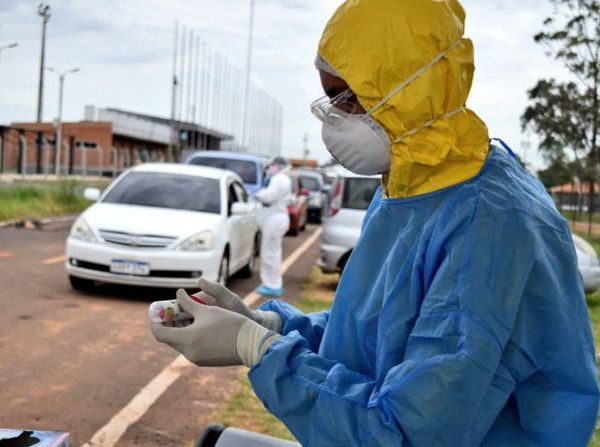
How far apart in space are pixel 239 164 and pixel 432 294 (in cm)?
1617

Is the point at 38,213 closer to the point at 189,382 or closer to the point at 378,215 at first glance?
the point at 189,382

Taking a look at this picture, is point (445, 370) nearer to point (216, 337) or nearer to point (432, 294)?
point (432, 294)

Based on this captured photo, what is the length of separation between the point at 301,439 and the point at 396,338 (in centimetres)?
29

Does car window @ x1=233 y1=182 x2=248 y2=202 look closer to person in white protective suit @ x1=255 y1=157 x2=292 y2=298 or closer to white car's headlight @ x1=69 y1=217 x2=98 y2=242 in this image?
person in white protective suit @ x1=255 y1=157 x2=292 y2=298

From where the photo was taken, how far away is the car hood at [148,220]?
31.0 ft

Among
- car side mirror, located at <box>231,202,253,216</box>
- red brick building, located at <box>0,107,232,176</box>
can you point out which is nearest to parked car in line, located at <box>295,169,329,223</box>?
red brick building, located at <box>0,107,232,176</box>

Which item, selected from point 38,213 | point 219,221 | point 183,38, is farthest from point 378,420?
point 183,38

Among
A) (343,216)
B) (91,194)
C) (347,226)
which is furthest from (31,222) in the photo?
(347,226)

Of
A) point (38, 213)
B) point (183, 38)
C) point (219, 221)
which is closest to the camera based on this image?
point (219, 221)

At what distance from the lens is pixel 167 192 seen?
10617 millimetres

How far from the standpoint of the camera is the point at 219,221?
1015 cm

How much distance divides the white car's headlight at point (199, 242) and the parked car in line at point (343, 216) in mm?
2261

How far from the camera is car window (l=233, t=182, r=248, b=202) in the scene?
11.7m

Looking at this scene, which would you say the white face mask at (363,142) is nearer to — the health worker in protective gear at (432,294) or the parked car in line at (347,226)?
the health worker in protective gear at (432,294)
